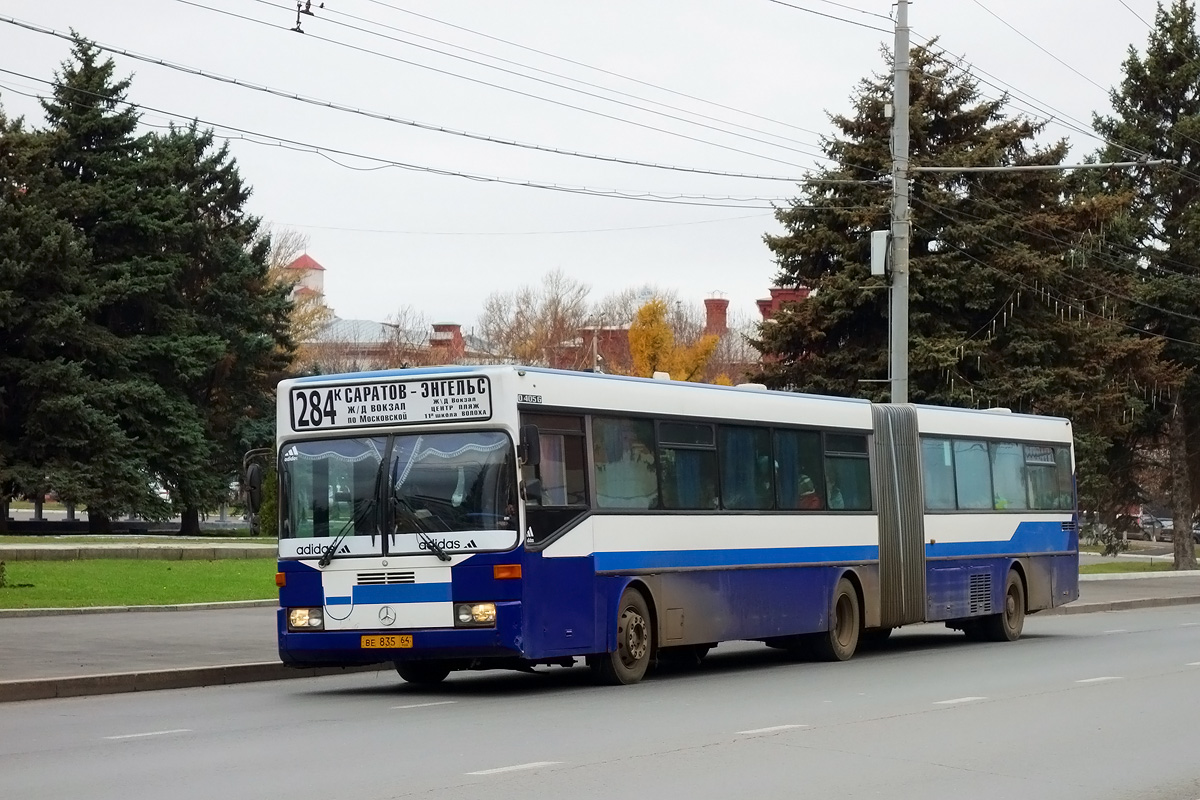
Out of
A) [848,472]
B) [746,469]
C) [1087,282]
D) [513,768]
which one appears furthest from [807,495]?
[1087,282]

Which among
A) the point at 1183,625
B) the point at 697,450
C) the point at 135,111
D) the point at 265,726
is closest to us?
the point at 265,726

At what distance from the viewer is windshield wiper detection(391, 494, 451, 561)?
1542 centimetres

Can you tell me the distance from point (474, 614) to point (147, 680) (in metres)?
3.35

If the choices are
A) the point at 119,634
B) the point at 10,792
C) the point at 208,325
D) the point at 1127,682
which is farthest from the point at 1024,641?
the point at 208,325

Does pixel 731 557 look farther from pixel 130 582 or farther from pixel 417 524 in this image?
pixel 130 582

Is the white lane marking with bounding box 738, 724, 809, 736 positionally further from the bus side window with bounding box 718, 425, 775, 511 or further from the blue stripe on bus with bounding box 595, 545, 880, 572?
the bus side window with bounding box 718, 425, 775, 511

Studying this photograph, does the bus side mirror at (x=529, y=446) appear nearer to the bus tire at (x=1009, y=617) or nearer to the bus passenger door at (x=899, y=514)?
the bus passenger door at (x=899, y=514)

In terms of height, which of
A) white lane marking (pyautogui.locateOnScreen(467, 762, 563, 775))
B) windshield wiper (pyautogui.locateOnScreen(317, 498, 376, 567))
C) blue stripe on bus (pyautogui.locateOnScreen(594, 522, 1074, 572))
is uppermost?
windshield wiper (pyautogui.locateOnScreen(317, 498, 376, 567))

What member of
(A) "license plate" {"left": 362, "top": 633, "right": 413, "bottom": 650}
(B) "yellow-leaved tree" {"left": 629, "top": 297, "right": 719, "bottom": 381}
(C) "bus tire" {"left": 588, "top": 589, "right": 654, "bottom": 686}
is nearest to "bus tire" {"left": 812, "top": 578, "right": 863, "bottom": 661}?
(C) "bus tire" {"left": 588, "top": 589, "right": 654, "bottom": 686}

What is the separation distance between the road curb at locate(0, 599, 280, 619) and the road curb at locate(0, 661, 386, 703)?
3518mm

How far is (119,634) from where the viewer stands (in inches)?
799

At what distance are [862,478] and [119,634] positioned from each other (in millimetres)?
9064

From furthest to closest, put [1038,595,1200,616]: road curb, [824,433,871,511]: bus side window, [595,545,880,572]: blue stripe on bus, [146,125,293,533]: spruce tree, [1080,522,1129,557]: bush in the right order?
1. [1080,522,1129,557]: bush
2. [146,125,293,533]: spruce tree
3. [1038,595,1200,616]: road curb
4. [824,433,871,511]: bus side window
5. [595,545,880,572]: blue stripe on bus

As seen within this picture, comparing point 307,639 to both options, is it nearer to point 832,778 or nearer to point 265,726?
point 265,726
